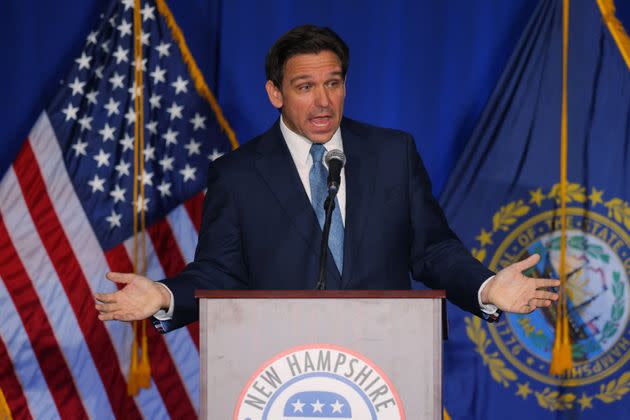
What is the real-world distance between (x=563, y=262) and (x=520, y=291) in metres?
1.99

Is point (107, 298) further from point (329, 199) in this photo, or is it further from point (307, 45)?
point (307, 45)

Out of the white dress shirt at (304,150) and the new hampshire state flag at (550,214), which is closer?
the white dress shirt at (304,150)

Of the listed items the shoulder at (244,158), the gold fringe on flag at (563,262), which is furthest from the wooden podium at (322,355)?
the gold fringe on flag at (563,262)

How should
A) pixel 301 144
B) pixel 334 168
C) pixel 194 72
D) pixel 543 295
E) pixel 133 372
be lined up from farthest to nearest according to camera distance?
pixel 194 72 → pixel 133 372 → pixel 301 144 → pixel 334 168 → pixel 543 295

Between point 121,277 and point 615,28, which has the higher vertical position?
point 615,28

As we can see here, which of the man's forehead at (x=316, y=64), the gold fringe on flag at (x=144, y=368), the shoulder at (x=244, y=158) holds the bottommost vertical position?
the gold fringe on flag at (x=144, y=368)

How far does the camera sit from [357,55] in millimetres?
4098

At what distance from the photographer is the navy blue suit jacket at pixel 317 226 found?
2266 mm

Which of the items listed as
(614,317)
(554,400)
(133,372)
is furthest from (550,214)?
(133,372)

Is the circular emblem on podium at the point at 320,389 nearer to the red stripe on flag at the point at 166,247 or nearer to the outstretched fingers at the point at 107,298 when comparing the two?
the outstretched fingers at the point at 107,298

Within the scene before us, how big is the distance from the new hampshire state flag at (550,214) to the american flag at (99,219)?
1147 millimetres

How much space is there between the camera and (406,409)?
1.64 meters

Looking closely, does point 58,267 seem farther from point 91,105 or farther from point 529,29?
point 529,29

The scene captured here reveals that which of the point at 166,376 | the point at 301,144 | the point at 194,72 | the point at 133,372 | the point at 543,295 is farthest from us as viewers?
the point at 194,72
